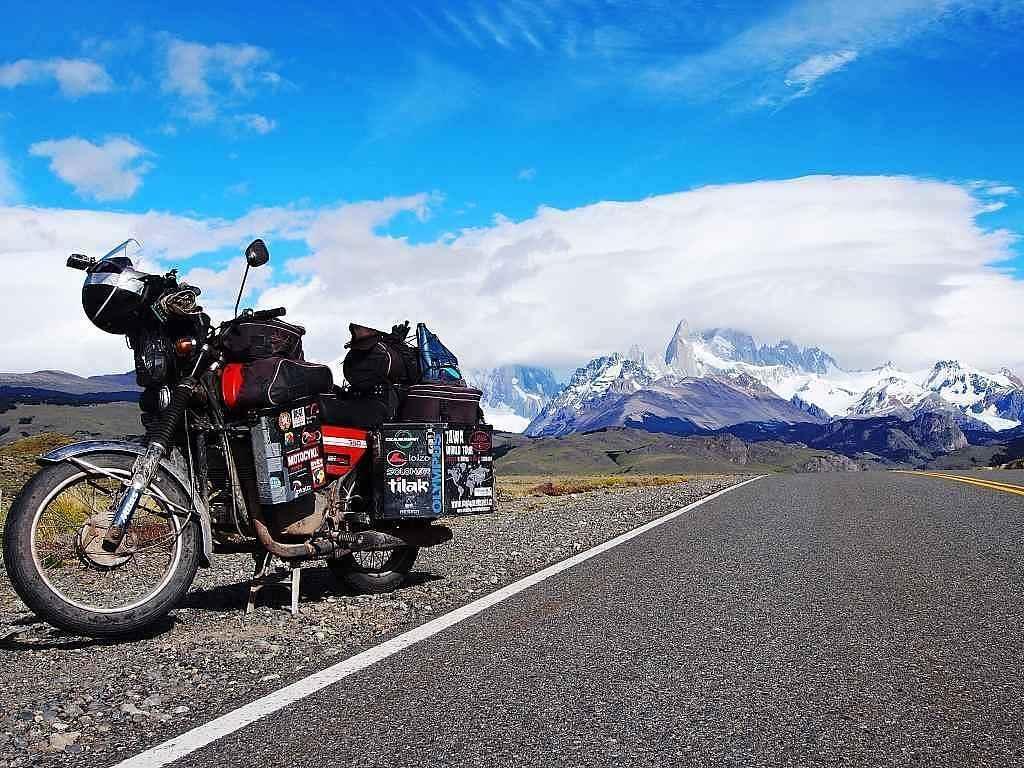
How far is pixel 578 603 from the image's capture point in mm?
6547

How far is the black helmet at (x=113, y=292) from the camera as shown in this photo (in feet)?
18.5

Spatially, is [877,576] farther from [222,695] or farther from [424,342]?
[222,695]

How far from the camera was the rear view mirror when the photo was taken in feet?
19.9

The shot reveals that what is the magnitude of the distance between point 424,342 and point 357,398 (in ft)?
2.46

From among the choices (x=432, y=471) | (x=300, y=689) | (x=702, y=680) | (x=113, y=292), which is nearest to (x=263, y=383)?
(x=113, y=292)

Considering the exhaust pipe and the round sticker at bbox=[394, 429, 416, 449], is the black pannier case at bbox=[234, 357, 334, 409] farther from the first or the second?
the exhaust pipe

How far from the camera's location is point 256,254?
605 centimetres

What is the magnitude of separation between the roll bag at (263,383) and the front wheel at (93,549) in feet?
2.34

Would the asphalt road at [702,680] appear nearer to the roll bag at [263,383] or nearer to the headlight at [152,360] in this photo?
the roll bag at [263,383]

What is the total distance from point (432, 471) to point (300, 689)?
2.70 metres

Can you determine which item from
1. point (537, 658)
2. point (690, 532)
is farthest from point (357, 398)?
point (690, 532)

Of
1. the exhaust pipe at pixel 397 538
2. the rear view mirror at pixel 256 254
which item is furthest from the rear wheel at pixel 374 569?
the rear view mirror at pixel 256 254

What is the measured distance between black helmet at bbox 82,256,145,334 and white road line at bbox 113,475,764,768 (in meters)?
2.65

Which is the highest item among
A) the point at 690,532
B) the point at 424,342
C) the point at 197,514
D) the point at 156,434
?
the point at 424,342
